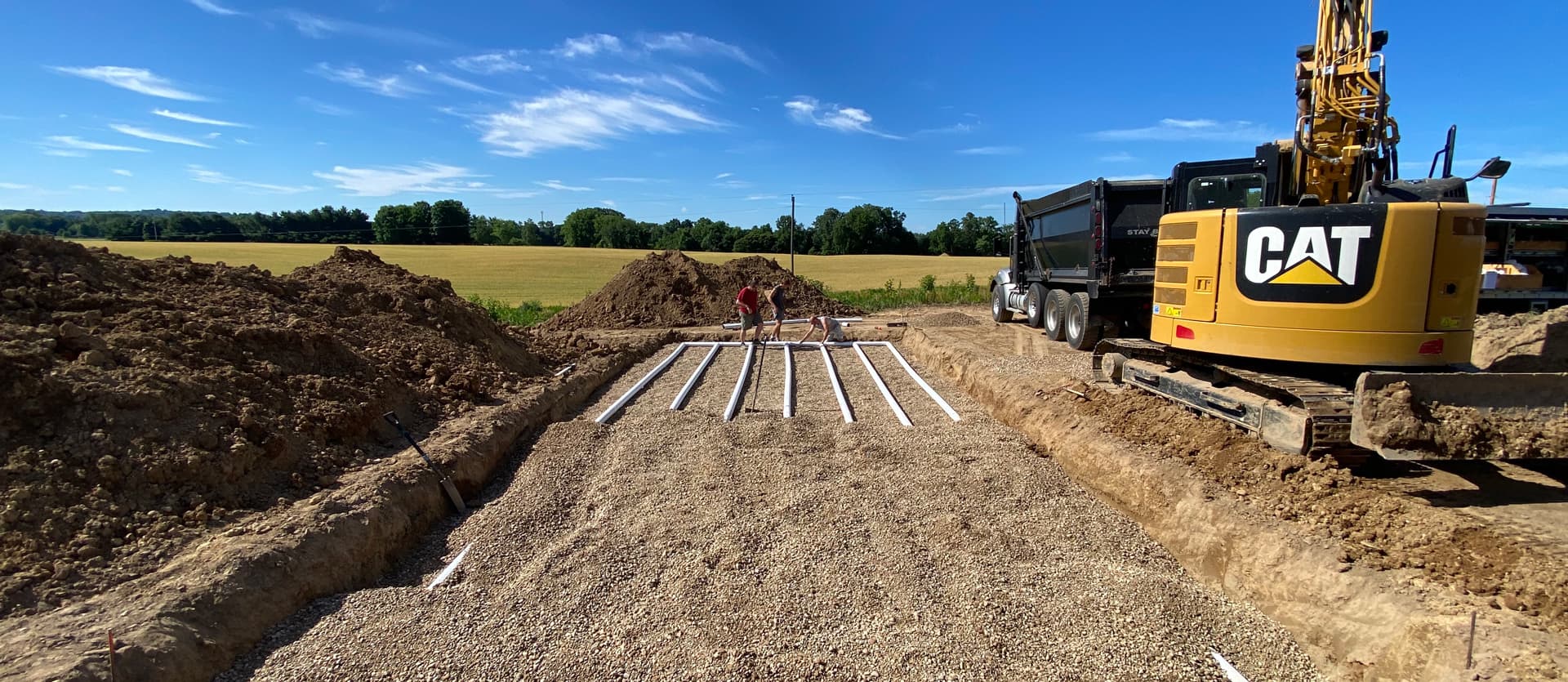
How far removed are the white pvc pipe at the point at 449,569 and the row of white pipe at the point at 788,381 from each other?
298 centimetres

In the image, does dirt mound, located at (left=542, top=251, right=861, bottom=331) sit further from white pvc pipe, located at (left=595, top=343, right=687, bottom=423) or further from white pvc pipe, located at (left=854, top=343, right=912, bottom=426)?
white pvc pipe, located at (left=854, top=343, right=912, bottom=426)

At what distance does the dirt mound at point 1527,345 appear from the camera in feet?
24.1

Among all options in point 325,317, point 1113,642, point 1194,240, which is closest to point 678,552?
point 1113,642

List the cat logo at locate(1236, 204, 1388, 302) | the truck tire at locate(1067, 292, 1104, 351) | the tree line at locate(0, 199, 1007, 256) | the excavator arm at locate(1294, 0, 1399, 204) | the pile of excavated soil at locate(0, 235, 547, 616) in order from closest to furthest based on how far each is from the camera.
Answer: the pile of excavated soil at locate(0, 235, 547, 616) → the cat logo at locate(1236, 204, 1388, 302) → the excavator arm at locate(1294, 0, 1399, 204) → the truck tire at locate(1067, 292, 1104, 351) → the tree line at locate(0, 199, 1007, 256)

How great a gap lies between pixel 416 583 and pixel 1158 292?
5842 mm

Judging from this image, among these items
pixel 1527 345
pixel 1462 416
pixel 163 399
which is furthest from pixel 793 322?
pixel 1462 416

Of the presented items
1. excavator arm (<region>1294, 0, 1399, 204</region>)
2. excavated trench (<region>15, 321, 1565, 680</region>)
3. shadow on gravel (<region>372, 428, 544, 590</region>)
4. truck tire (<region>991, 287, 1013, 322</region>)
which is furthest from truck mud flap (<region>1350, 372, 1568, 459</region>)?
truck tire (<region>991, 287, 1013, 322</region>)

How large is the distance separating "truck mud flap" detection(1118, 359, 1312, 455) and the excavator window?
11.1 ft

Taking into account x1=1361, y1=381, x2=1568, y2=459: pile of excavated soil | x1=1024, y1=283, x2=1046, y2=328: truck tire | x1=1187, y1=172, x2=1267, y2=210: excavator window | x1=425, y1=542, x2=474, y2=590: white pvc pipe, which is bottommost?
x1=425, y1=542, x2=474, y2=590: white pvc pipe

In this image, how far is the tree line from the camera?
202ft

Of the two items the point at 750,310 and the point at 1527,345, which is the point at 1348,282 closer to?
the point at 1527,345

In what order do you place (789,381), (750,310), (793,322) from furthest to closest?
(793,322) < (750,310) < (789,381)

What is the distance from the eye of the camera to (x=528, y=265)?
140 feet

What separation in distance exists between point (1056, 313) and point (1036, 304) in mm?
1440
